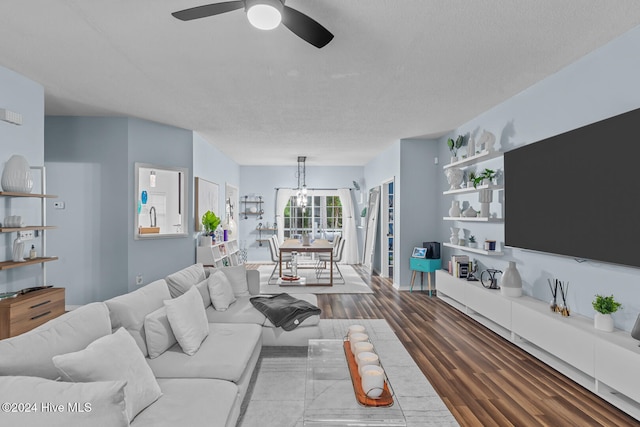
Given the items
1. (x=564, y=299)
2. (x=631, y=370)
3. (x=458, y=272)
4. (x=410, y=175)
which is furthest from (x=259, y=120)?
(x=631, y=370)

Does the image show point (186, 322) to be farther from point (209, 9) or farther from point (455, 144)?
point (455, 144)

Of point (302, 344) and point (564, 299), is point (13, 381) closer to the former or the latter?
point (302, 344)

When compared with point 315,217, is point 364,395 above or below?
below

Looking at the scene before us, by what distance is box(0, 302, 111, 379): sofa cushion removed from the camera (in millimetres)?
1432

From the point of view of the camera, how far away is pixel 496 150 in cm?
446

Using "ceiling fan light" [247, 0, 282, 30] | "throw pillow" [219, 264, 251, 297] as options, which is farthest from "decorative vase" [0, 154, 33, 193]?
"ceiling fan light" [247, 0, 282, 30]

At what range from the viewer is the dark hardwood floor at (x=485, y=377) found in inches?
95.6

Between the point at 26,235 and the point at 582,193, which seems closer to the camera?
the point at 582,193

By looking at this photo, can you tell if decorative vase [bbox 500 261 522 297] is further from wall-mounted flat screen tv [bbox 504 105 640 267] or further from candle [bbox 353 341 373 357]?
candle [bbox 353 341 373 357]

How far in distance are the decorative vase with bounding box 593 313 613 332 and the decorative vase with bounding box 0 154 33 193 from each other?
524cm

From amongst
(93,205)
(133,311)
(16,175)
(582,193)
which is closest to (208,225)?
(93,205)

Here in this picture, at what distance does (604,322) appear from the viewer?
2.72m

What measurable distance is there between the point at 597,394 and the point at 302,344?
7.84 feet

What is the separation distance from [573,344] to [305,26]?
318 cm
